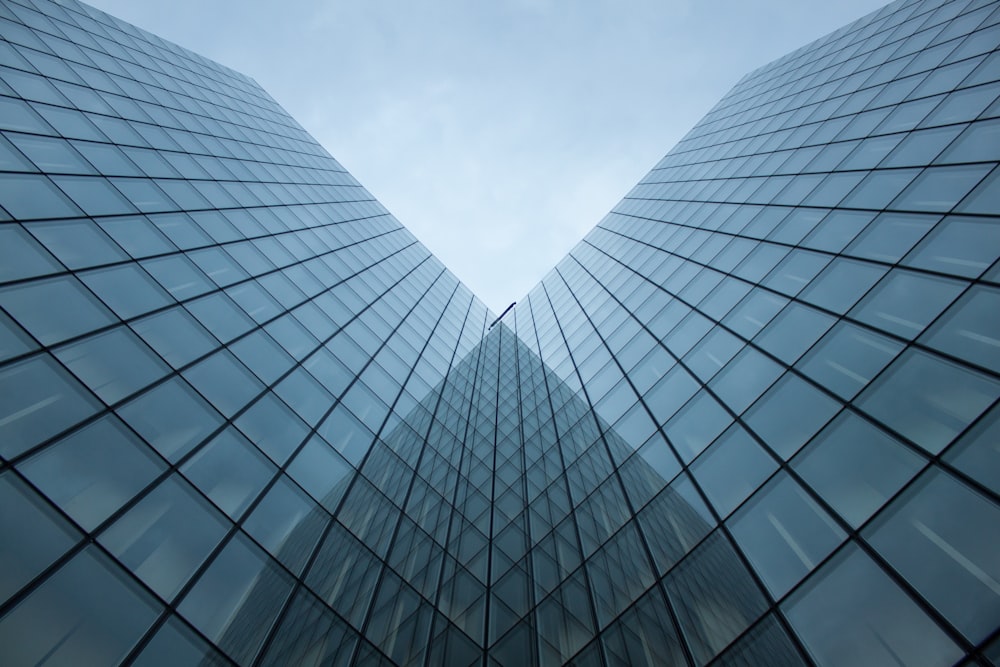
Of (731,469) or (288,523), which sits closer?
(731,469)

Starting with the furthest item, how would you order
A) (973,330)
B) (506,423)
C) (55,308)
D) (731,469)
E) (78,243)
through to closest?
(506,423), (78,243), (731,469), (55,308), (973,330)

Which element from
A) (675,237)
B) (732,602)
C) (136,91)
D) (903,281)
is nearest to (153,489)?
(732,602)

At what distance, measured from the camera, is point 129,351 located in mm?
10703

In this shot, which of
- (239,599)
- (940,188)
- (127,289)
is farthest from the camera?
(940,188)

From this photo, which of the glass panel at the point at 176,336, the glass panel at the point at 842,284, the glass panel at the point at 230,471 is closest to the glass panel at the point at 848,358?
the glass panel at the point at 842,284

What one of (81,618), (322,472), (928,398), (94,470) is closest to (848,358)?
(928,398)

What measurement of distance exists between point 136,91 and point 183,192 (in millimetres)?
8567

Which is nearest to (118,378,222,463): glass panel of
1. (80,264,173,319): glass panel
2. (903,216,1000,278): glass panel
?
(80,264,173,319): glass panel

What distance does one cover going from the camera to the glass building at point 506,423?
745cm

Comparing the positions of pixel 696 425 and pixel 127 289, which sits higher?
pixel 127 289

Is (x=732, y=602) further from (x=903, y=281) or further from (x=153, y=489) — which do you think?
(x=153, y=489)

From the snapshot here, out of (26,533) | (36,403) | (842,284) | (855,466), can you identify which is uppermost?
(842,284)

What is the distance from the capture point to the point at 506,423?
24.4m

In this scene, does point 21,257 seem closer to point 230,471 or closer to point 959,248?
point 230,471
